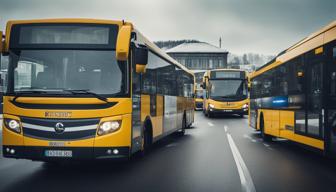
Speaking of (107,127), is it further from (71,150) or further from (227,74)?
(227,74)

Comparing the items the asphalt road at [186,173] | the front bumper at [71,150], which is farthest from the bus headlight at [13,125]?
the asphalt road at [186,173]

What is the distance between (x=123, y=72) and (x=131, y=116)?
Answer: 81 centimetres

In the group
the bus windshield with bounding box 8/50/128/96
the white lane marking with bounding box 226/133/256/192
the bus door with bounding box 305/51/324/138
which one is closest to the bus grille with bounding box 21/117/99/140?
the bus windshield with bounding box 8/50/128/96

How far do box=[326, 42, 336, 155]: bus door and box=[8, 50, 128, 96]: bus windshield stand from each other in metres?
3.90

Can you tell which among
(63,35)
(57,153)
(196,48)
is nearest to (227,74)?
(63,35)

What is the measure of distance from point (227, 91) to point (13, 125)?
2523 cm

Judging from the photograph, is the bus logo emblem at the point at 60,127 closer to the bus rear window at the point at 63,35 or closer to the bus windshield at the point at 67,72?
the bus windshield at the point at 67,72

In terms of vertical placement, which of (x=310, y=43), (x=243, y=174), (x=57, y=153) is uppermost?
(x=310, y=43)

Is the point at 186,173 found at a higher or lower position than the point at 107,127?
lower

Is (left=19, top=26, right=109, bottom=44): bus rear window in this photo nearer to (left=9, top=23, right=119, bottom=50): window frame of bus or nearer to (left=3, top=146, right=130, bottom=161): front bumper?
(left=9, top=23, right=119, bottom=50): window frame of bus

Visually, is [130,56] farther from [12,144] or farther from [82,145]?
[12,144]

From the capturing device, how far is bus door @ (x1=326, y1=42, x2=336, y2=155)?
350 inches

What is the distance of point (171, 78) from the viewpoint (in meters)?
15.1

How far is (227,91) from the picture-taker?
32531 millimetres
